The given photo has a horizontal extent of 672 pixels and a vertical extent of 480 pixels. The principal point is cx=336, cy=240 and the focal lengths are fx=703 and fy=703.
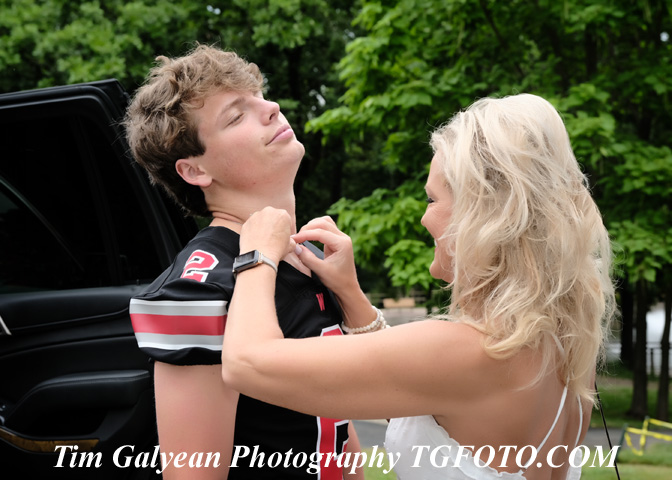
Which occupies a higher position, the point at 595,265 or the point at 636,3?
the point at 636,3

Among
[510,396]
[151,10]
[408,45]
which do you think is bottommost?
[510,396]

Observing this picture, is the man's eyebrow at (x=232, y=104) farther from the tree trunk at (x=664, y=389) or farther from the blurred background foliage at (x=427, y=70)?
the tree trunk at (x=664, y=389)

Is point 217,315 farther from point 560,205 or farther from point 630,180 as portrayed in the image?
point 630,180

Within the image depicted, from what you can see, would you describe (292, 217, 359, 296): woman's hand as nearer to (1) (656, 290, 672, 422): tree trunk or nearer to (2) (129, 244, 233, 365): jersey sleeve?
(2) (129, 244, 233, 365): jersey sleeve

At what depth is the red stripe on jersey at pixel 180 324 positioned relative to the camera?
1714 millimetres

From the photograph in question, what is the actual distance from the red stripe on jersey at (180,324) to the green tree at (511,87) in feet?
20.6

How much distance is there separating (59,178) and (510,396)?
Result: 188cm

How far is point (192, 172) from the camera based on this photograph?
2055 millimetres

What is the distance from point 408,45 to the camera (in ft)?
29.8

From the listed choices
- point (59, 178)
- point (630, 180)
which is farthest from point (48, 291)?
point (630, 180)

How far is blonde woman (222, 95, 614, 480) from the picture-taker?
66.3 inches

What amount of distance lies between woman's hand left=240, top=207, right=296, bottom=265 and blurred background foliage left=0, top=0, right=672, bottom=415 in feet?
18.7

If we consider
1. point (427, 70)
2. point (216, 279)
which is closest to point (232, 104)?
point (216, 279)

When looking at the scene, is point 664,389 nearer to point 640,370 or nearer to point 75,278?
point 640,370
